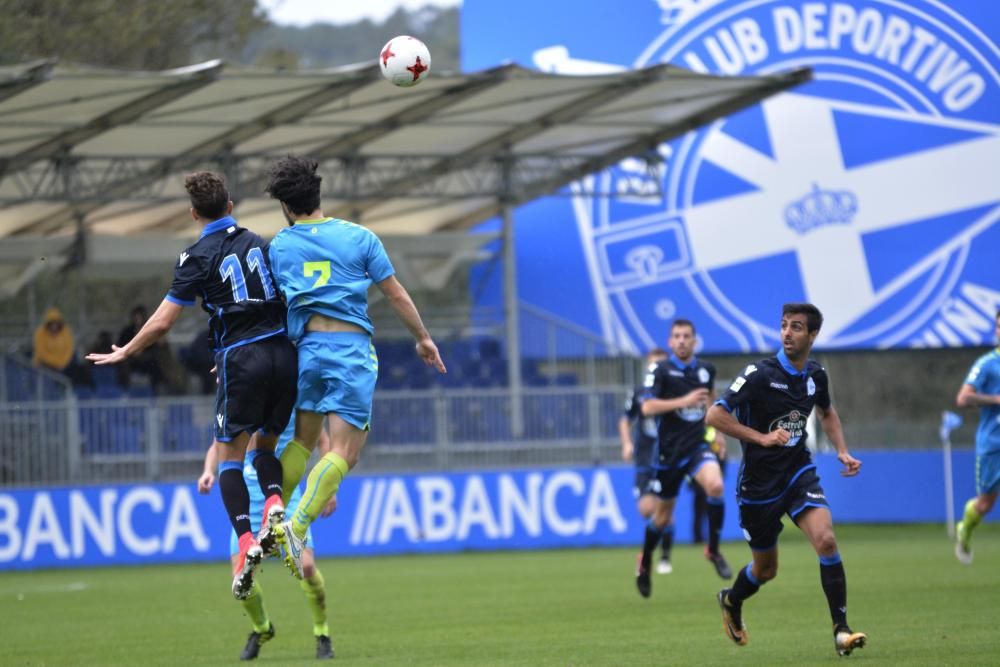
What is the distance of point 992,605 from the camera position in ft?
38.2

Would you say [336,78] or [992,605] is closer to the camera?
[992,605]

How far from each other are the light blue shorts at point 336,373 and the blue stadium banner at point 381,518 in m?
13.2

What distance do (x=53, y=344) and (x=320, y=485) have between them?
17.3 meters

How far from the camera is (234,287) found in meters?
8.67

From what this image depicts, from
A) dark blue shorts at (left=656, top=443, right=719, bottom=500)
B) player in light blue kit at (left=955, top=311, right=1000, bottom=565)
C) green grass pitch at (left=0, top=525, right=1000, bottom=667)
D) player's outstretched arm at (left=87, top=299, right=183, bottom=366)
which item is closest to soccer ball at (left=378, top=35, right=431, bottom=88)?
player's outstretched arm at (left=87, top=299, right=183, bottom=366)

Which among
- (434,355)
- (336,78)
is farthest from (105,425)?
(434,355)

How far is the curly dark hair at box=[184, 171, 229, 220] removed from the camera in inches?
345

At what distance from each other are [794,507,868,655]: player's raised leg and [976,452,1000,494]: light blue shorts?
6.36 meters

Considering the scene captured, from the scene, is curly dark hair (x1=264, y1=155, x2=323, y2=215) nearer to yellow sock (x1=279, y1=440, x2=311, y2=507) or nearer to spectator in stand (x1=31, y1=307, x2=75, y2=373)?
yellow sock (x1=279, y1=440, x2=311, y2=507)

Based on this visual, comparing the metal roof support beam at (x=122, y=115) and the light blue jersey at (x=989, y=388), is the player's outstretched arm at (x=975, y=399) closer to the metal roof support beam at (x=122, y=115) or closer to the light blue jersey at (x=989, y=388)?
the light blue jersey at (x=989, y=388)

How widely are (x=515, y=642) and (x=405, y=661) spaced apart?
1217 mm

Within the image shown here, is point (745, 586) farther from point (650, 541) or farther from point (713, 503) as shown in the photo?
point (713, 503)

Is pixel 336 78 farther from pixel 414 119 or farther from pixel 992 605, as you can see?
pixel 992 605

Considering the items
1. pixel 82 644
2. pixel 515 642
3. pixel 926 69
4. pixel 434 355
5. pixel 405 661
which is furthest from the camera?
pixel 926 69
